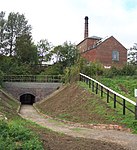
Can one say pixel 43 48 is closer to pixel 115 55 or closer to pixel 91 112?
pixel 115 55

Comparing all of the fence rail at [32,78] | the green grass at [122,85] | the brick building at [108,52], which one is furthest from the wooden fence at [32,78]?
the green grass at [122,85]

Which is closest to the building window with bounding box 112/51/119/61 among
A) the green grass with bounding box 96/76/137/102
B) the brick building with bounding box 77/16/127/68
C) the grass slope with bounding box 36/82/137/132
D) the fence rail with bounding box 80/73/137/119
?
the brick building with bounding box 77/16/127/68

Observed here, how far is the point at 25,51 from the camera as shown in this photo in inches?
1911

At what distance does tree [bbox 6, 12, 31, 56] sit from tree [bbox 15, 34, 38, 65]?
7.16 feet

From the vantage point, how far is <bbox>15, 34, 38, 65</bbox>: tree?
160 feet

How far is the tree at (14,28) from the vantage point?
169 ft

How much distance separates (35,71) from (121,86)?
26472 millimetres

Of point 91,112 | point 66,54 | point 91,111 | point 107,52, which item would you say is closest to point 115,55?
point 107,52

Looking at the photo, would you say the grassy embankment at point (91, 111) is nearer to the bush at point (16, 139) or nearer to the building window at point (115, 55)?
the bush at point (16, 139)

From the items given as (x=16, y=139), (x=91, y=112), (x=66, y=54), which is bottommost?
(x=91, y=112)

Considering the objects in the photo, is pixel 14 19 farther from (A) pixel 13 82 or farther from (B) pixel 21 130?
(B) pixel 21 130

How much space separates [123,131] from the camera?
11492 mm

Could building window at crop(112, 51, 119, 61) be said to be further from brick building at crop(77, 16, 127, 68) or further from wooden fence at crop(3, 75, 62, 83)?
wooden fence at crop(3, 75, 62, 83)

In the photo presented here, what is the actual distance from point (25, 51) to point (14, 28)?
6.52m
